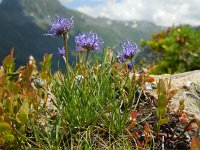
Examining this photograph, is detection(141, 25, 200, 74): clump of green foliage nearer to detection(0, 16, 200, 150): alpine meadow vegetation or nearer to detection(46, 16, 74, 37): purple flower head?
detection(0, 16, 200, 150): alpine meadow vegetation

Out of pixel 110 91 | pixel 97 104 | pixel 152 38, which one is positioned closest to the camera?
pixel 97 104

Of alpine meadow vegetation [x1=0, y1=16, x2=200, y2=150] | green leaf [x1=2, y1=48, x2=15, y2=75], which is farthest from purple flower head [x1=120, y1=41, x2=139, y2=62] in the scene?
green leaf [x1=2, y1=48, x2=15, y2=75]

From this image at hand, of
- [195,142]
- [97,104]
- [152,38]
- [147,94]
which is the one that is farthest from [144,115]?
[152,38]

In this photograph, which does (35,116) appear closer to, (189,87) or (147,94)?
(147,94)

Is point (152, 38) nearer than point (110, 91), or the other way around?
point (110, 91)

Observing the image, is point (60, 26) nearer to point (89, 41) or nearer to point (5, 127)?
point (89, 41)

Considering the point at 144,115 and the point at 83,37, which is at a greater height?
the point at 83,37

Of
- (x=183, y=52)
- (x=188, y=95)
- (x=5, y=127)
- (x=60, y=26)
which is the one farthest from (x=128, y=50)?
(x=183, y=52)
